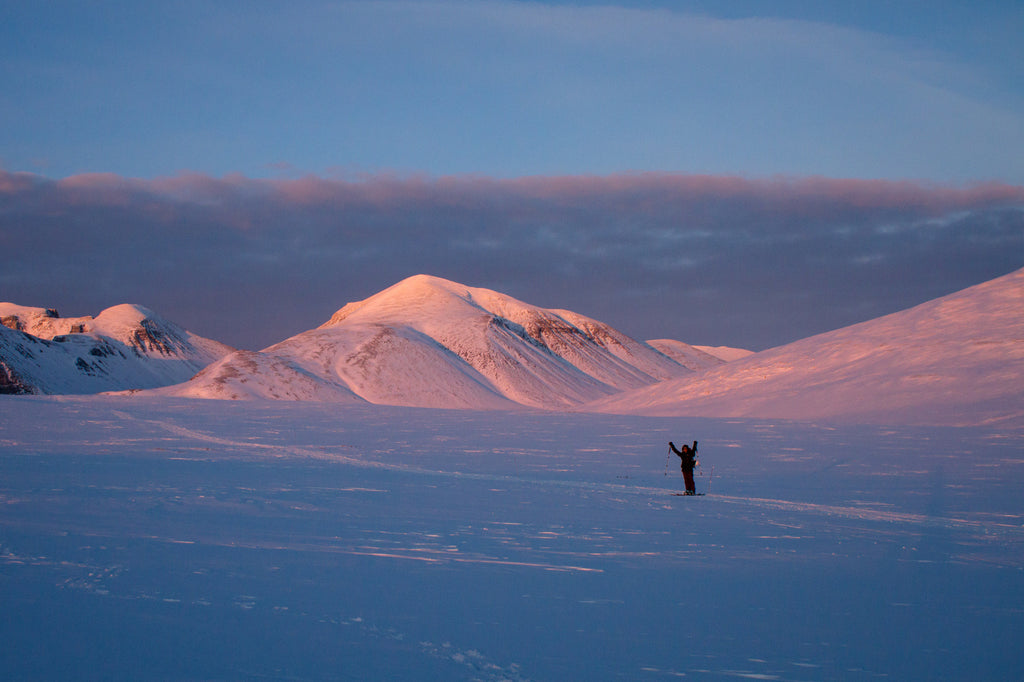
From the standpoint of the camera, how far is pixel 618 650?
7602 millimetres

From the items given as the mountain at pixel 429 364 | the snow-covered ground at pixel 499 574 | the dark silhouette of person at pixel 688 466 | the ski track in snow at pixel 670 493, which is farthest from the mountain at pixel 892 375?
the mountain at pixel 429 364

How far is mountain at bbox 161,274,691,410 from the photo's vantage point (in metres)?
116

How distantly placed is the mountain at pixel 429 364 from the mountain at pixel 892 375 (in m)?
49.2

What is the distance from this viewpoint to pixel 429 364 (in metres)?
134

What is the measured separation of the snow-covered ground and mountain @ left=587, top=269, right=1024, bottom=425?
94.6ft

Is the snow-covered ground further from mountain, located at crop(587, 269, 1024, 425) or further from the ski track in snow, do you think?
mountain, located at crop(587, 269, 1024, 425)

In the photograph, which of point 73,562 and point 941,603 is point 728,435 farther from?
point 73,562

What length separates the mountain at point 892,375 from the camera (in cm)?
5069

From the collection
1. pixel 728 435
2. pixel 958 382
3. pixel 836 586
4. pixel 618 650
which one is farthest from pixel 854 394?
pixel 618 650

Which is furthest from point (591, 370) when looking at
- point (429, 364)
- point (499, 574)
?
point (499, 574)

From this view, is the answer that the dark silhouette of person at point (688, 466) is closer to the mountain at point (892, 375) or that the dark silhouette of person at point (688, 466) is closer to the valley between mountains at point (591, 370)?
the mountain at point (892, 375)

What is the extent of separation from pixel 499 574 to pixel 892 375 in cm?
5581

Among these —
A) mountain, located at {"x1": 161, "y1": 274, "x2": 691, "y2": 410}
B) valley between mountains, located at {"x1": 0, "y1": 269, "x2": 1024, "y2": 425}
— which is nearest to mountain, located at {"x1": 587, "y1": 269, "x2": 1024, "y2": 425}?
valley between mountains, located at {"x1": 0, "y1": 269, "x2": 1024, "y2": 425}

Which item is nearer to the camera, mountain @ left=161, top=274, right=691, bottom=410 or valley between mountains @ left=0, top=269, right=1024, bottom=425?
valley between mountains @ left=0, top=269, right=1024, bottom=425
